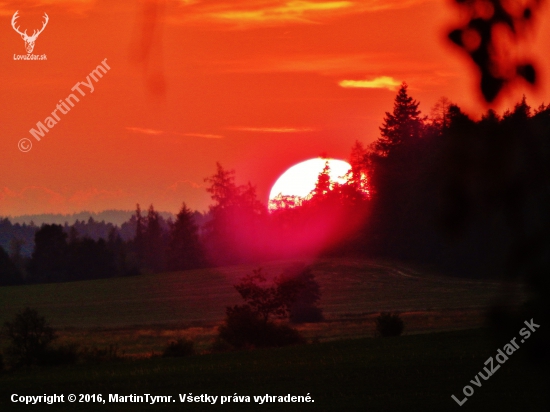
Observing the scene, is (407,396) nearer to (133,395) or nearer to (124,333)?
(133,395)

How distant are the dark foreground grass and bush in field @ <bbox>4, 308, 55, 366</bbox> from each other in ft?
8.31

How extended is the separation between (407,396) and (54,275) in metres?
94.1

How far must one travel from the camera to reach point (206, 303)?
206 feet

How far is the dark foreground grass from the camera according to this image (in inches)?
616

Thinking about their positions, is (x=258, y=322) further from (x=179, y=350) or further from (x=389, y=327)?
(x=389, y=327)

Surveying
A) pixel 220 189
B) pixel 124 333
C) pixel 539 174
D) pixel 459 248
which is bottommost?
pixel 124 333

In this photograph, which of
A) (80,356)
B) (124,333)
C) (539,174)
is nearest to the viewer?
(539,174)

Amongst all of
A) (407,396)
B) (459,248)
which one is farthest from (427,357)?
(459,248)

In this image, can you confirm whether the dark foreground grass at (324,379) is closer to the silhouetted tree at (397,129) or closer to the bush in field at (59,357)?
the bush in field at (59,357)

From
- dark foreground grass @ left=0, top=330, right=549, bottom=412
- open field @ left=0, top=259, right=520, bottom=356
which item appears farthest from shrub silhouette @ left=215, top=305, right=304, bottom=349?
dark foreground grass @ left=0, top=330, right=549, bottom=412

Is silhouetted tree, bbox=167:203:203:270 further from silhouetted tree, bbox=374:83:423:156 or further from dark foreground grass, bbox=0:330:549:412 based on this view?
dark foreground grass, bbox=0:330:549:412

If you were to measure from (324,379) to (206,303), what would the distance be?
4405cm

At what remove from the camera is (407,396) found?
16188 mm

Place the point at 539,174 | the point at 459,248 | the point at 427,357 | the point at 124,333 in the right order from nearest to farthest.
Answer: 1. the point at 539,174
2. the point at 459,248
3. the point at 427,357
4. the point at 124,333
